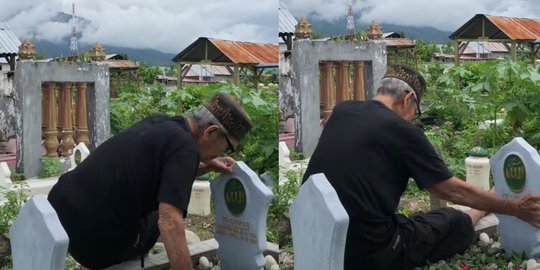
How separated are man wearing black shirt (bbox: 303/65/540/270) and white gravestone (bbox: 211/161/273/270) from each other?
31 centimetres

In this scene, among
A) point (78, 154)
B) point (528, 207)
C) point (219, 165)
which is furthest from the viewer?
point (78, 154)

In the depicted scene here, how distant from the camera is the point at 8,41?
3143 mm

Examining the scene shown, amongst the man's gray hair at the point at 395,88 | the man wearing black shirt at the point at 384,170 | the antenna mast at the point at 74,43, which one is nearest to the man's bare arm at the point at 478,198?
the man wearing black shirt at the point at 384,170

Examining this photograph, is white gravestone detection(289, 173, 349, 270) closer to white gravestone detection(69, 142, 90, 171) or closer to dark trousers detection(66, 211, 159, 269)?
dark trousers detection(66, 211, 159, 269)

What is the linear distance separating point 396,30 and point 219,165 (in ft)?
3.71

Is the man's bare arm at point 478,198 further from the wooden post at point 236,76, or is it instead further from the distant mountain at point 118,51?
the distant mountain at point 118,51

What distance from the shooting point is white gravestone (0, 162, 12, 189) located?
10.5 ft

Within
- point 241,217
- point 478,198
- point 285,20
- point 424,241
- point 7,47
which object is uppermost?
point 285,20

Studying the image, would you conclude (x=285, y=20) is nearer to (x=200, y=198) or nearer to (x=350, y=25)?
(x=350, y=25)

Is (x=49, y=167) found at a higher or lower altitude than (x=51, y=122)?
lower

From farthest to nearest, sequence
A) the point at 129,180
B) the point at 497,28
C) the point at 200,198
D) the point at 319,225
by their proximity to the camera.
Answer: the point at 497,28 → the point at 200,198 → the point at 129,180 → the point at 319,225

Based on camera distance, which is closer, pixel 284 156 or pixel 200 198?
pixel 284 156

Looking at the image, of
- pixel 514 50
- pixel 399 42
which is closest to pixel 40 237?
pixel 399 42

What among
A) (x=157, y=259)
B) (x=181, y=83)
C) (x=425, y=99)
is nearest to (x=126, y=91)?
(x=181, y=83)
